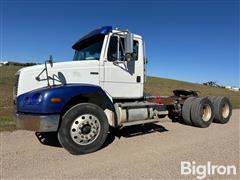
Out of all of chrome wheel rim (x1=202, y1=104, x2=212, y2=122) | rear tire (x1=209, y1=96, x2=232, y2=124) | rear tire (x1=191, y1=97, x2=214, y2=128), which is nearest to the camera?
rear tire (x1=191, y1=97, x2=214, y2=128)

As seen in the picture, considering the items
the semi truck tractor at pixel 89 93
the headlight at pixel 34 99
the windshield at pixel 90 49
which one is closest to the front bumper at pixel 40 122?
the semi truck tractor at pixel 89 93

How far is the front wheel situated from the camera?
507 centimetres

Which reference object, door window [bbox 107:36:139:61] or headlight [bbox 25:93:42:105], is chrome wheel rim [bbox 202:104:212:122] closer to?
door window [bbox 107:36:139:61]

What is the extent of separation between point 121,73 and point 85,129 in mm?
1933

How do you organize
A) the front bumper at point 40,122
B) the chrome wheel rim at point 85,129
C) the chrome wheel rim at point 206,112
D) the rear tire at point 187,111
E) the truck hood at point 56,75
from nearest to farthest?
1. the front bumper at point 40,122
2. the chrome wheel rim at point 85,129
3. the truck hood at point 56,75
4. the rear tire at point 187,111
5. the chrome wheel rim at point 206,112

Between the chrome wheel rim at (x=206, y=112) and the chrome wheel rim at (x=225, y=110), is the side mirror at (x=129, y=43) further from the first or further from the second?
the chrome wheel rim at (x=225, y=110)

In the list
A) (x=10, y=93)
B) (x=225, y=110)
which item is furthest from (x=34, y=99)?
(x=10, y=93)

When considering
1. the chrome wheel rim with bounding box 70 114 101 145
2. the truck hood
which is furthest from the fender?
the chrome wheel rim with bounding box 70 114 101 145

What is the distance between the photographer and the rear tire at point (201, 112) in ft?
26.3

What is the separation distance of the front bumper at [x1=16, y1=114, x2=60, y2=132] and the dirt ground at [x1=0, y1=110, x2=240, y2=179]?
22.3 inches

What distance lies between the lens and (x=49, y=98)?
486 centimetres

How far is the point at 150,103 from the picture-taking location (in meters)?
6.88

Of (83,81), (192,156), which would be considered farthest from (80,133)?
(192,156)

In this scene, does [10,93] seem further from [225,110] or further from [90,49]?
[225,110]
